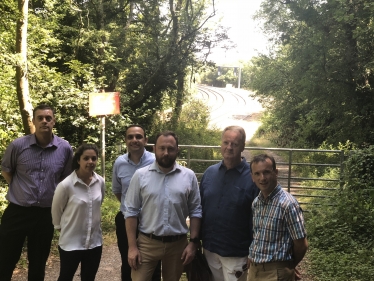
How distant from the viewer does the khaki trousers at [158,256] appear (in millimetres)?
2463

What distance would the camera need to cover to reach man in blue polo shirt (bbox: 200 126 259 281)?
2.37 metres

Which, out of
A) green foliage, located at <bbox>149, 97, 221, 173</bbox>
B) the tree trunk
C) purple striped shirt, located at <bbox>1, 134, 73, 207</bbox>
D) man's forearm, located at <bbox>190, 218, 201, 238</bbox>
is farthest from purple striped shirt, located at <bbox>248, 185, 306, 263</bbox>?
green foliage, located at <bbox>149, 97, 221, 173</bbox>

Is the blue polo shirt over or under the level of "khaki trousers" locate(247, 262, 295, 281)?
over

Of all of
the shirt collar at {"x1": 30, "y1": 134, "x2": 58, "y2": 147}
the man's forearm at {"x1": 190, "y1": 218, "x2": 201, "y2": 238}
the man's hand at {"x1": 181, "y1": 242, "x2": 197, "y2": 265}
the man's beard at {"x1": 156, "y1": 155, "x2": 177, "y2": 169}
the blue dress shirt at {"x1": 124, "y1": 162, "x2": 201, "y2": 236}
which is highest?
the shirt collar at {"x1": 30, "y1": 134, "x2": 58, "y2": 147}

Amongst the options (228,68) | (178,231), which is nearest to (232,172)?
(178,231)

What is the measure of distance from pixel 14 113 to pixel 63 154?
4.93 meters

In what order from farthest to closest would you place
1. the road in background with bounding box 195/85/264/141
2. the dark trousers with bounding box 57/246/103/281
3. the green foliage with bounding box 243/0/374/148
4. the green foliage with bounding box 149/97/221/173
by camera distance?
the road in background with bounding box 195/85/264/141 → the green foliage with bounding box 149/97/221/173 → the green foliage with bounding box 243/0/374/148 → the dark trousers with bounding box 57/246/103/281

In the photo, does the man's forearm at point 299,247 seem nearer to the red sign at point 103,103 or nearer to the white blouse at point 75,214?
the white blouse at point 75,214

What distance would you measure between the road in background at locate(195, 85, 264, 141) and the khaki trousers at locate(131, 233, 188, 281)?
21.0 meters

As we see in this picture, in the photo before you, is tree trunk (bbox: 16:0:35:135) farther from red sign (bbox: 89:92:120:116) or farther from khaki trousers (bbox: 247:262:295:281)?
khaki trousers (bbox: 247:262:295:281)

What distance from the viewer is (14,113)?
7.29 metres

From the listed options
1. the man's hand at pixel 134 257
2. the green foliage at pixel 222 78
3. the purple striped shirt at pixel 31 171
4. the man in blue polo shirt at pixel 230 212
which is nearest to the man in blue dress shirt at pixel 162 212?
the man's hand at pixel 134 257

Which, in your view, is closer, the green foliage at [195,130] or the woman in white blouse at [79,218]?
the woman in white blouse at [79,218]

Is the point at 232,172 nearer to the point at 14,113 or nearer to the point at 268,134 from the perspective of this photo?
the point at 14,113
